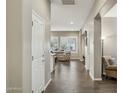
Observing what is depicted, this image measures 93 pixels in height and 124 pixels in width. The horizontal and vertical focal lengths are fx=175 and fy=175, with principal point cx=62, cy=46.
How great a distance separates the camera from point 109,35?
8984 mm

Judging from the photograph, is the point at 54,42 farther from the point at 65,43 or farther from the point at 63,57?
the point at 63,57

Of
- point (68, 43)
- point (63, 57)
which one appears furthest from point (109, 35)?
point (68, 43)

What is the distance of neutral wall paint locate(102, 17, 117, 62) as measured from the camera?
8703 millimetres

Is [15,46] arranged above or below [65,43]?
below

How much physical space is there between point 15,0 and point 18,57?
83 cm

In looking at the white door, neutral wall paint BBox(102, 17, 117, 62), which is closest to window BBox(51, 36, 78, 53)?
neutral wall paint BBox(102, 17, 117, 62)

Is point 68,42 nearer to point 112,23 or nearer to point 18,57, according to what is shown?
point 112,23

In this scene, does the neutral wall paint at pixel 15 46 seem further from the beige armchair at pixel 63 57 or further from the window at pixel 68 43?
the window at pixel 68 43

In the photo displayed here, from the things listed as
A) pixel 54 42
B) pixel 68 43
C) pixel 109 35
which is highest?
pixel 109 35

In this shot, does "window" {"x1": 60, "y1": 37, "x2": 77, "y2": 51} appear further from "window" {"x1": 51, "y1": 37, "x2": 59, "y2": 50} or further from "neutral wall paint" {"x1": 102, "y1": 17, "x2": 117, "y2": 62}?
"neutral wall paint" {"x1": 102, "y1": 17, "x2": 117, "y2": 62}

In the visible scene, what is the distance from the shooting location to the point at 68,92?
5.02 m
